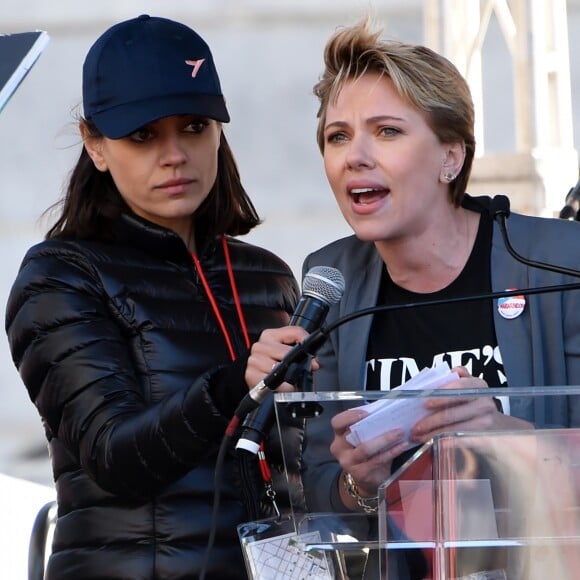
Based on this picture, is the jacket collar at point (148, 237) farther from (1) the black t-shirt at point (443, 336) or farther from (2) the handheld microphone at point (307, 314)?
(2) the handheld microphone at point (307, 314)

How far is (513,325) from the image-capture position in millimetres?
2074

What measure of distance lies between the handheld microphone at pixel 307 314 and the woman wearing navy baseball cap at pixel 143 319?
204 mm

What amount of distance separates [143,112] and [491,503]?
107 cm

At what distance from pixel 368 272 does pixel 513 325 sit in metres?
0.31

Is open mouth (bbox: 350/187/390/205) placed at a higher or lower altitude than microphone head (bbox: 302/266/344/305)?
higher

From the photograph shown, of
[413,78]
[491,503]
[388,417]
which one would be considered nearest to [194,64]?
[413,78]

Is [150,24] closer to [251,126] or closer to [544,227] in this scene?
[544,227]

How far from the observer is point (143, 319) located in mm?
2250

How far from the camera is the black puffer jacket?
2088 millimetres

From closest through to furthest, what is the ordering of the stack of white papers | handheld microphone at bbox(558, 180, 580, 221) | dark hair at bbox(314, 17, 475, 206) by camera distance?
the stack of white papers, dark hair at bbox(314, 17, 475, 206), handheld microphone at bbox(558, 180, 580, 221)

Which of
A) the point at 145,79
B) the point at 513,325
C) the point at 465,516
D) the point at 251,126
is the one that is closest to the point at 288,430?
the point at 465,516

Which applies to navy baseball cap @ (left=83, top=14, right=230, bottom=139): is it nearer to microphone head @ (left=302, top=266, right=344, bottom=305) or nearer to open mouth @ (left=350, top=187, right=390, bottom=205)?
open mouth @ (left=350, top=187, right=390, bottom=205)

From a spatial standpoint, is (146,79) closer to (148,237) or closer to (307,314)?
(148,237)

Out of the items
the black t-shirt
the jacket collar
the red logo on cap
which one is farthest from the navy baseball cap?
the black t-shirt
